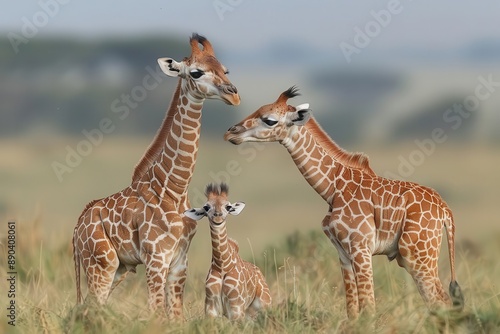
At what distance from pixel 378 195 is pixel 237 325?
1617 millimetres

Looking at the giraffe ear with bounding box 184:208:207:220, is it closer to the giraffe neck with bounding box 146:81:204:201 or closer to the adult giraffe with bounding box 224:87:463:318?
the giraffe neck with bounding box 146:81:204:201

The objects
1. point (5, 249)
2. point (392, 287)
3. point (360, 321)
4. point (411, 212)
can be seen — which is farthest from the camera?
point (5, 249)

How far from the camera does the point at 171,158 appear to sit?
9117mm

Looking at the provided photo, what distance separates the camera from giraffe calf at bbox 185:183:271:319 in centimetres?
878

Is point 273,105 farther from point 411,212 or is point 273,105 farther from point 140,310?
point 140,310

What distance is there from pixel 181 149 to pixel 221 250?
918 millimetres

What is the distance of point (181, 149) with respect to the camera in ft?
29.8

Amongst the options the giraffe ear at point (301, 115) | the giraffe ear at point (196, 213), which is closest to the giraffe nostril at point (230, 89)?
the giraffe ear at point (301, 115)

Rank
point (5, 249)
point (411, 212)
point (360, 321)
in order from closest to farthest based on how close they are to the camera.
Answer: point (360, 321) → point (411, 212) → point (5, 249)

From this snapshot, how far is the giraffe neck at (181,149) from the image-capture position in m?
9.05

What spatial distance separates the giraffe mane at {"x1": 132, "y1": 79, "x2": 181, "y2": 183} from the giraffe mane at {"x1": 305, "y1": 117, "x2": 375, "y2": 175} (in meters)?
1.23

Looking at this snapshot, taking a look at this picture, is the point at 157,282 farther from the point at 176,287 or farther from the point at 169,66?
the point at 169,66

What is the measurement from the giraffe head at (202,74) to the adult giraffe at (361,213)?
0.35m

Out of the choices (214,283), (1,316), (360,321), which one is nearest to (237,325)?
(214,283)
